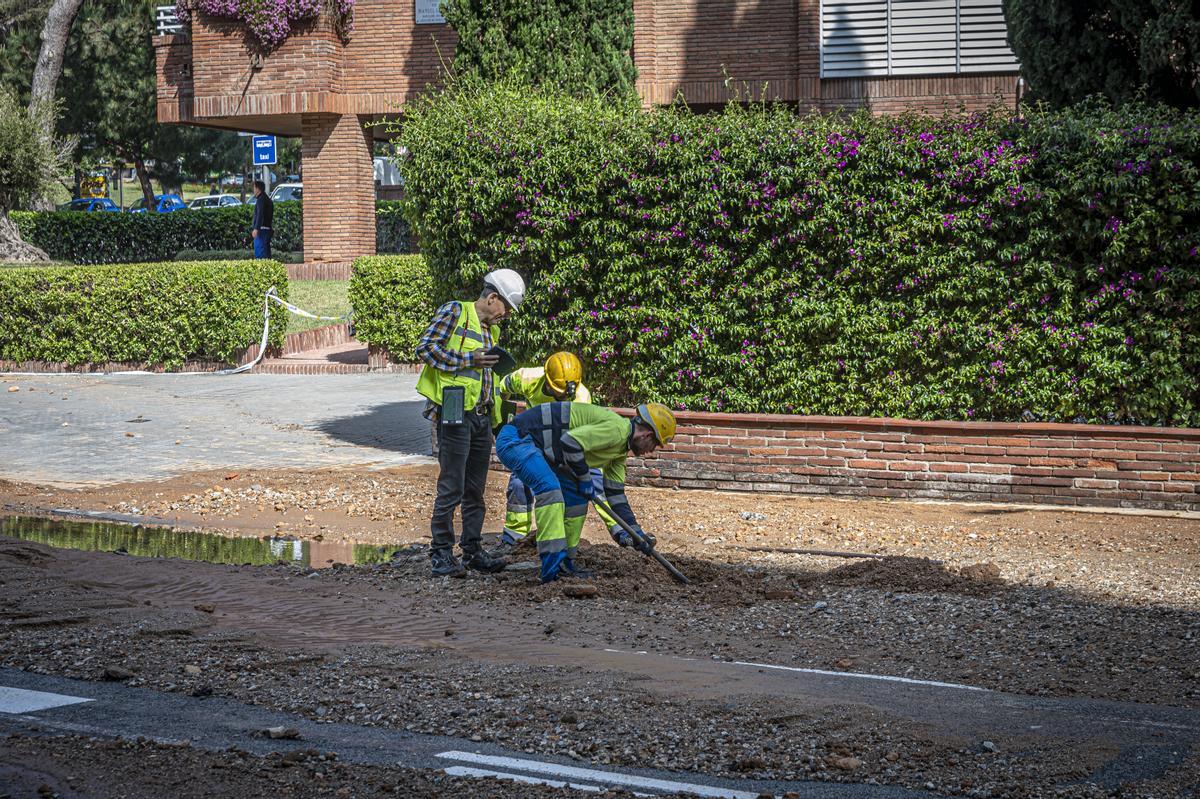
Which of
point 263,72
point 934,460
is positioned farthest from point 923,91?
point 263,72

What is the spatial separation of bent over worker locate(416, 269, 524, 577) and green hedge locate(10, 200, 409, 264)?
2417 cm

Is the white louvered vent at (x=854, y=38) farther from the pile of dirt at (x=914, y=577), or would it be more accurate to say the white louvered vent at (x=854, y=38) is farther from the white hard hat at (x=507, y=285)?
the white hard hat at (x=507, y=285)

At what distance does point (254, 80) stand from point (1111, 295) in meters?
20.4

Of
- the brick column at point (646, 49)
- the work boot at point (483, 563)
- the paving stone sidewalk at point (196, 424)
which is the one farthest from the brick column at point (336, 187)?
the work boot at point (483, 563)

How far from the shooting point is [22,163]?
30.0 m

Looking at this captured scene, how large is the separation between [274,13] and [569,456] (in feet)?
68.1

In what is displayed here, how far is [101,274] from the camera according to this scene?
66.9 ft

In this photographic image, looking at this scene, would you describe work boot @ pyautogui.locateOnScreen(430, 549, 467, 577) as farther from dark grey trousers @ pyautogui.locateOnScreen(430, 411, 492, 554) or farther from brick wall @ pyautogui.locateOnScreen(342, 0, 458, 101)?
brick wall @ pyautogui.locateOnScreen(342, 0, 458, 101)

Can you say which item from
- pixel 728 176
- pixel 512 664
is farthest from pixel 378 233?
pixel 512 664

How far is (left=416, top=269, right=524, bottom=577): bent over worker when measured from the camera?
27.7ft

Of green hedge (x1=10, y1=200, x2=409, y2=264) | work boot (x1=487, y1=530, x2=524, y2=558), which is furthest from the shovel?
green hedge (x1=10, y1=200, x2=409, y2=264)

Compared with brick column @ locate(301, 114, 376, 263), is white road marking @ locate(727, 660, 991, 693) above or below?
below

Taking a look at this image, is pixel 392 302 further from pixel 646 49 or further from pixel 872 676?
pixel 872 676

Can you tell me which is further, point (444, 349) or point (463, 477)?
point (463, 477)
